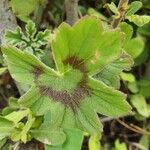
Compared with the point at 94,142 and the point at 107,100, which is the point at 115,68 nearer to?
the point at 107,100

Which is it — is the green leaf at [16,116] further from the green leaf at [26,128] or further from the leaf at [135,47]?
the leaf at [135,47]

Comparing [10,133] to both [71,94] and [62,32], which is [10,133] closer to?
[71,94]

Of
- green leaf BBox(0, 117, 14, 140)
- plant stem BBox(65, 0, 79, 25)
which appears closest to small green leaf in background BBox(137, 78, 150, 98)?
plant stem BBox(65, 0, 79, 25)

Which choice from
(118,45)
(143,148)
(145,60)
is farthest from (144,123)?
(118,45)

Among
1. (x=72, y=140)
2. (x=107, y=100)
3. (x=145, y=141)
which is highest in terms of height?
(x=107, y=100)

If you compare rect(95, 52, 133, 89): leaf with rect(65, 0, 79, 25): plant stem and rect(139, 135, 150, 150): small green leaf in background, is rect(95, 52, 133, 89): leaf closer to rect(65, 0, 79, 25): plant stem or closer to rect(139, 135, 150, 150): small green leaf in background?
rect(65, 0, 79, 25): plant stem

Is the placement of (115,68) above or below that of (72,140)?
above

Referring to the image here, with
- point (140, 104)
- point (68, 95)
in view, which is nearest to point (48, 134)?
point (68, 95)
